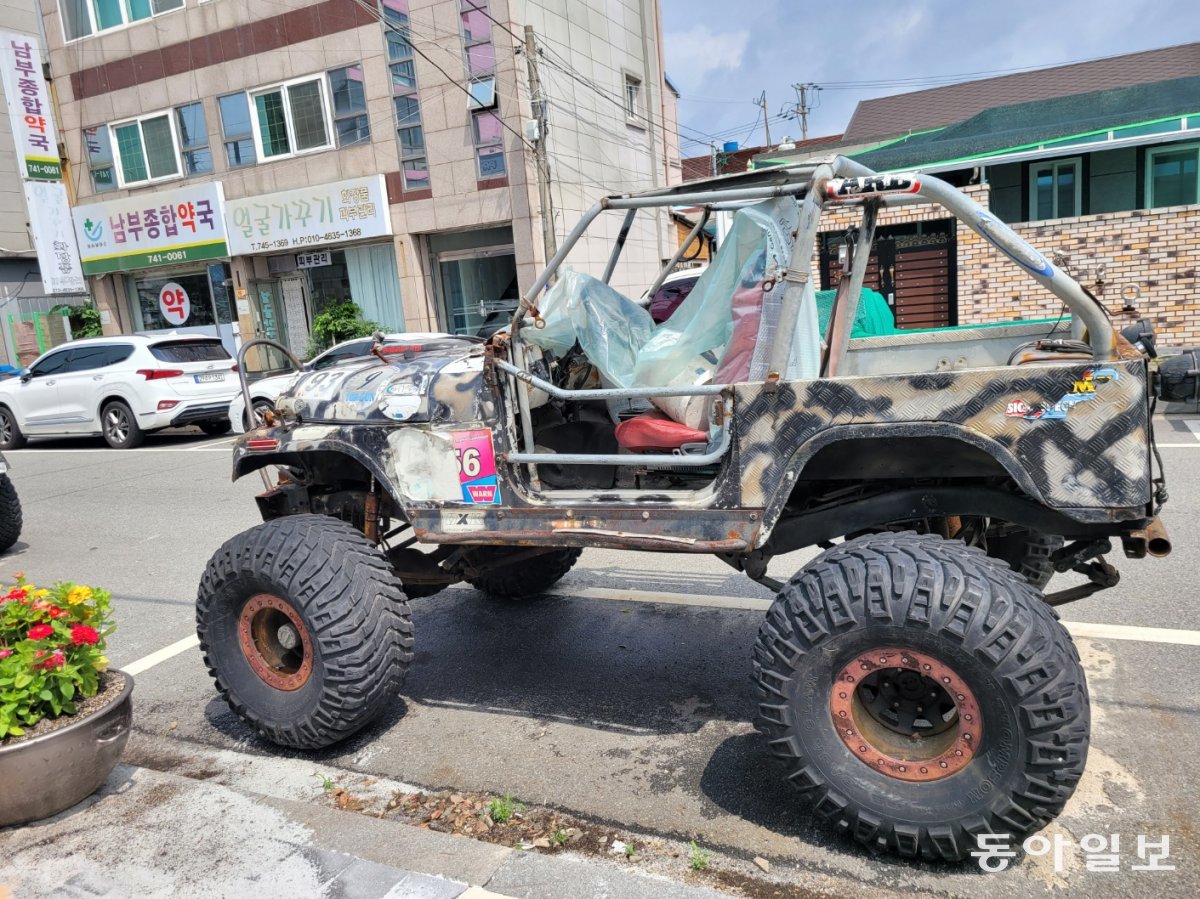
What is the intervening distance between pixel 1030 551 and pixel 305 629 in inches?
120

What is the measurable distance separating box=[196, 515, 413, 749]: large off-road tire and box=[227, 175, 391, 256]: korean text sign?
16184mm

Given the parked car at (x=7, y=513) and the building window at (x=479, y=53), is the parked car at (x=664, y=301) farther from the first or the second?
the building window at (x=479, y=53)

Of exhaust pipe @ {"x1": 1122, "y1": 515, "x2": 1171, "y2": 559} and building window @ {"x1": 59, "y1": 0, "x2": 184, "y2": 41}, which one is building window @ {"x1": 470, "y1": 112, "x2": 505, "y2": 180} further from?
exhaust pipe @ {"x1": 1122, "y1": 515, "x2": 1171, "y2": 559}

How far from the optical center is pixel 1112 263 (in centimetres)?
1360

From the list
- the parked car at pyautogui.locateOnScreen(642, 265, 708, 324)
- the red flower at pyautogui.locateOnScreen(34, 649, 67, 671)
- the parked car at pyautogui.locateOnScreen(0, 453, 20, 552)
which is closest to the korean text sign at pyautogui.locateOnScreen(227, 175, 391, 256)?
the parked car at pyautogui.locateOnScreen(0, 453, 20, 552)

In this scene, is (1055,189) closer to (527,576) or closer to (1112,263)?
(1112,263)

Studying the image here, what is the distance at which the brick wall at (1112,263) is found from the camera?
13.2 meters

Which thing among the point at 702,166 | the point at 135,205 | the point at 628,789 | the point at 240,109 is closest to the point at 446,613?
the point at 628,789

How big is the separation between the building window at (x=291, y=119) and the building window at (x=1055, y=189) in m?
14.2

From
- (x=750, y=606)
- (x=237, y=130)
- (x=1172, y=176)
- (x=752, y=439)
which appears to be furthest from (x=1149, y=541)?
(x=237, y=130)

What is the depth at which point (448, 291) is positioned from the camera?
1952 cm

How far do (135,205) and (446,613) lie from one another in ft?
67.0

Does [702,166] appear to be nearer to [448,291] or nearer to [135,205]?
[448,291]

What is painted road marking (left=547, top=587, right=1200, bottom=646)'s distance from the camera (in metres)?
4.11
